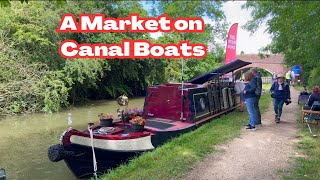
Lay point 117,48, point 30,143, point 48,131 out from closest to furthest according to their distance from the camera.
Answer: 1. point 30,143
2. point 48,131
3. point 117,48

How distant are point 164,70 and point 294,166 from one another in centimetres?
2513

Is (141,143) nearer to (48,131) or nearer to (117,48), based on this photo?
(48,131)

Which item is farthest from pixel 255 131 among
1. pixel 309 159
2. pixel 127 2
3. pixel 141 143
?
pixel 127 2

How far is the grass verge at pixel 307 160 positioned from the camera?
549cm

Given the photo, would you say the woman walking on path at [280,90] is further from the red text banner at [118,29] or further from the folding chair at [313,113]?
the red text banner at [118,29]

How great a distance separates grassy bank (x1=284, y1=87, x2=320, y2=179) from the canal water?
485 cm

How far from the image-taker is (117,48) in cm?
2519

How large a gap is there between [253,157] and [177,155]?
1502 mm

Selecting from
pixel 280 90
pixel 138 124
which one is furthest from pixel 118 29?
pixel 138 124

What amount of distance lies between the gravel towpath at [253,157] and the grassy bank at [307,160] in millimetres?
160

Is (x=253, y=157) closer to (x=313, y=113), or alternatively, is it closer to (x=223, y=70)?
(x=313, y=113)

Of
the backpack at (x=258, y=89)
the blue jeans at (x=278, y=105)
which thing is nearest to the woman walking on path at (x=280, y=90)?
the blue jeans at (x=278, y=105)

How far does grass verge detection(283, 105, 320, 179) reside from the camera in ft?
18.0

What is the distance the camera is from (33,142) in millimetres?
11117
